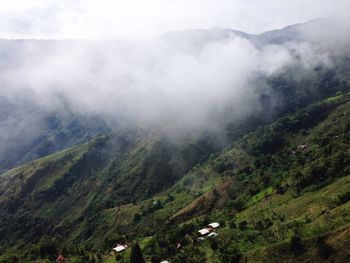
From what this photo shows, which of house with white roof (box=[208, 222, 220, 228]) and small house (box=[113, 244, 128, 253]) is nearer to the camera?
house with white roof (box=[208, 222, 220, 228])

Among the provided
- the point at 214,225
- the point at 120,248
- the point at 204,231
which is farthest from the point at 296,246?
the point at 120,248

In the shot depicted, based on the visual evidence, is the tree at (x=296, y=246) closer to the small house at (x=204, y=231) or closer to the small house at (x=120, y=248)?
the small house at (x=204, y=231)

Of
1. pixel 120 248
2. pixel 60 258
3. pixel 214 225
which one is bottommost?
pixel 120 248

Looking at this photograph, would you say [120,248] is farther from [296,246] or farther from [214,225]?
[296,246]

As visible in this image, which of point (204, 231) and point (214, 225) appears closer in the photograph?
point (204, 231)

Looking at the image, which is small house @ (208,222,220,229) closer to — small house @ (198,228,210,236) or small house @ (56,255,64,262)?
small house @ (198,228,210,236)

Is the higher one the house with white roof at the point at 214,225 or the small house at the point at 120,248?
the house with white roof at the point at 214,225

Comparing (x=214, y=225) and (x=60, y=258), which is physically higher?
(x=214, y=225)

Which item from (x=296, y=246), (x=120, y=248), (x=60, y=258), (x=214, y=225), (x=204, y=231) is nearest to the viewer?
(x=296, y=246)

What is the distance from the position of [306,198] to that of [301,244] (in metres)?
57.1

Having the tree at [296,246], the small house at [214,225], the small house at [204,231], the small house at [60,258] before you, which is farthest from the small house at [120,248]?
the tree at [296,246]

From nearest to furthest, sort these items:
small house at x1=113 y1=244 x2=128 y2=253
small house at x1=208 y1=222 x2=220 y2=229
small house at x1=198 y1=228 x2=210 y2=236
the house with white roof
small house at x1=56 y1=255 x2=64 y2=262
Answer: small house at x1=198 y1=228 x2=210 y2=236 < small house at x1=56 y1=255 x2=64 y2=262 < small house at x1=208 y1=222 x2=220 y2=229 < the house with white roof < small house at x1=113 y1=244 x2=128 y2=253

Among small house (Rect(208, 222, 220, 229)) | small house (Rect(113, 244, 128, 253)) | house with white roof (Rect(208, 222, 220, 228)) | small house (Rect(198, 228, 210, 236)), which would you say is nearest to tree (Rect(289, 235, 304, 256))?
small house (Rect(198, 228, 210, 236))

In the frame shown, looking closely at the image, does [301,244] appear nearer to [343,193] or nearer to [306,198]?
[343,193]
